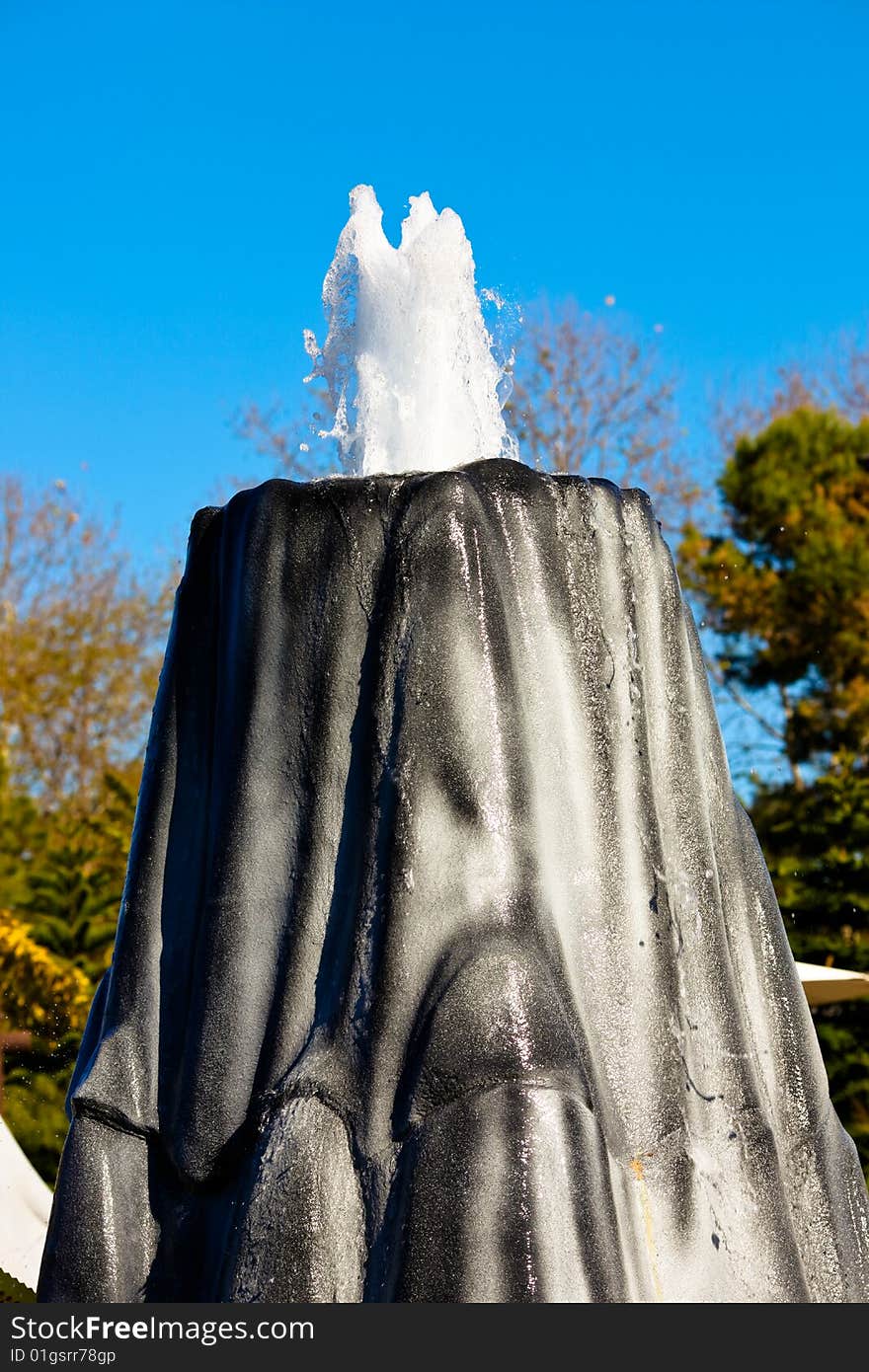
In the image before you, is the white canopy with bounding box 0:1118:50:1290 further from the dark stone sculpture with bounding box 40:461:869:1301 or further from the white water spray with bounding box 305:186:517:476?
the white water spray with bounding box 305:186:517:476

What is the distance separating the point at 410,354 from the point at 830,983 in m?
7.85

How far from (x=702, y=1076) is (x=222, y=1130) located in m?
0.90

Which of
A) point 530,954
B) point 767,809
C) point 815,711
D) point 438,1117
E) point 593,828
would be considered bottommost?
point 438,1117

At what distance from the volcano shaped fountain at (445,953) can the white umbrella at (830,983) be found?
302 inches

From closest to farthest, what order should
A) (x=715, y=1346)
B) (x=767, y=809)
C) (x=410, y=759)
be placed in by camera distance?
1. (x=715, y=1346)
2. (x=410, y=759)
3. (x=767, y=809)

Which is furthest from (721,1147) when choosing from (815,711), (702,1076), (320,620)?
(815,711)

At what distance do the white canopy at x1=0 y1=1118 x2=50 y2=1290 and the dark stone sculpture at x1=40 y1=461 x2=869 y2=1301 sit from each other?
2484mm

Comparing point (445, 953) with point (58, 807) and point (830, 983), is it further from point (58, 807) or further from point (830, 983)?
point (58, 807)

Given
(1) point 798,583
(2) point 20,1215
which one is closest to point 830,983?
(2) point 20,1215

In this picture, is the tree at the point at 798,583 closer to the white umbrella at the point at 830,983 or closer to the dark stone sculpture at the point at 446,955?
the white umbrella at the point at 830,983

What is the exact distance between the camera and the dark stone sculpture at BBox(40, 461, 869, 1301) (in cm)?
264

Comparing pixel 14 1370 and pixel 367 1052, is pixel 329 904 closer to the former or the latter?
pixel 367 1052

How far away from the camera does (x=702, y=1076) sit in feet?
9.80

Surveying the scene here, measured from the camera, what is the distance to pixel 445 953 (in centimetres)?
274
